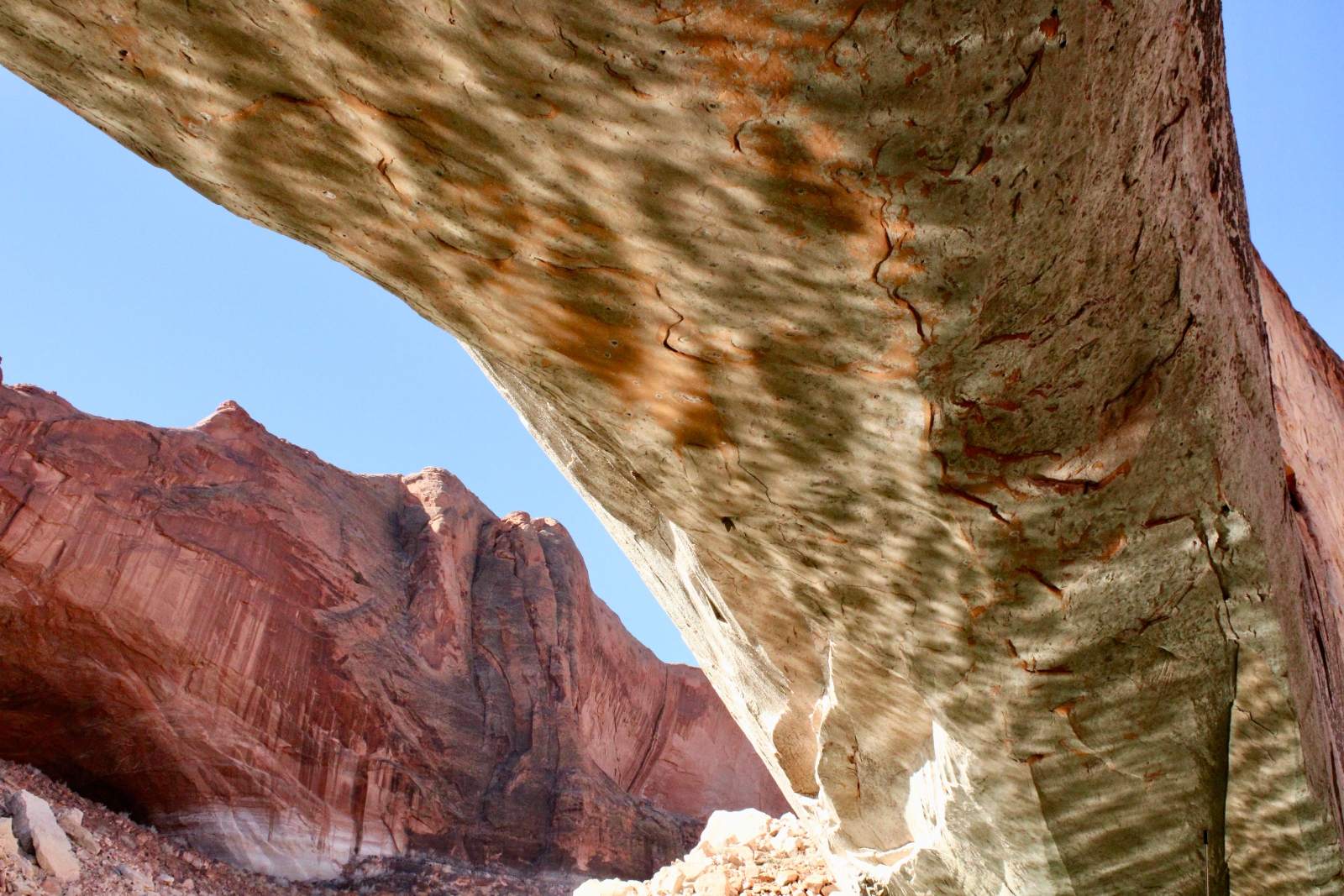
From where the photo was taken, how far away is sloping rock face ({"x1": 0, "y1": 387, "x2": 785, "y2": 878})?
39.5 ft

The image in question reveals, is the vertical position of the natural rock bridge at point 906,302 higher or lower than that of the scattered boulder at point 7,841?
higher

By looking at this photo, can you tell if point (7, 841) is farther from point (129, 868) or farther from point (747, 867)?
point (747, 867)

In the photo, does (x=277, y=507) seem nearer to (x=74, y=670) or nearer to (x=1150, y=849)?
(x=74, y=670)

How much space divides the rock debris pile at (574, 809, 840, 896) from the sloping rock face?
29.3 ft

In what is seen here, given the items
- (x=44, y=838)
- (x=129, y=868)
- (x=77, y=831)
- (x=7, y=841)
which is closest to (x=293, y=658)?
(x=77, y=831)

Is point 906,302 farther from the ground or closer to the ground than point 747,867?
farther from the ground

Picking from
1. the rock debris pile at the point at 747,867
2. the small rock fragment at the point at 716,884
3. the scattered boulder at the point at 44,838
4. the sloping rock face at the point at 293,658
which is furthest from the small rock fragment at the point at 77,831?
the small rock fragment at the point at 716,884

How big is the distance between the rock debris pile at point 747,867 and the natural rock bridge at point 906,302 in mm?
2575

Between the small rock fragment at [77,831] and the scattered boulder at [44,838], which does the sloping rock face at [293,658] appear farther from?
the scattered boulder at [44,838]

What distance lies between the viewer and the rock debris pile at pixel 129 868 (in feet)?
26.9

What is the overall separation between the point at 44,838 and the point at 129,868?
139 centimetres

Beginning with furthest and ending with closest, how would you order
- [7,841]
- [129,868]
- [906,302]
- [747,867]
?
[129,868] < [7,841] < [747,867] < [906,302]

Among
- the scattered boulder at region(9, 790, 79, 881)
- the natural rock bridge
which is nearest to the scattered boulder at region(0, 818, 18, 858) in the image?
the scattered boulder at region(9, 790, 79, 881)

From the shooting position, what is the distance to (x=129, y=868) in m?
9.51
